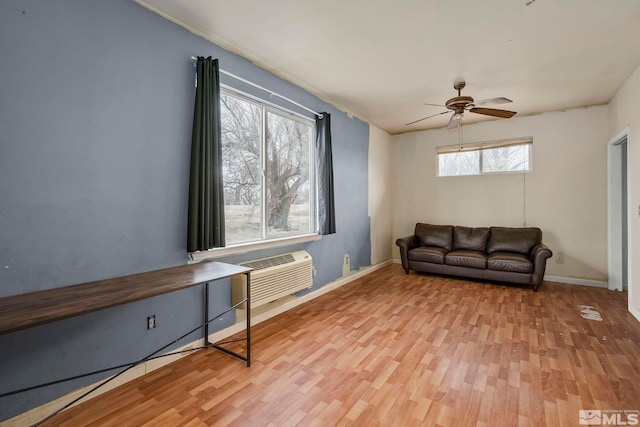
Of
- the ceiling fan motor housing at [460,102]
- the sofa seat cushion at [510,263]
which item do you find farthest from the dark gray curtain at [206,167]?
the sofa seat cushion at [510,263]

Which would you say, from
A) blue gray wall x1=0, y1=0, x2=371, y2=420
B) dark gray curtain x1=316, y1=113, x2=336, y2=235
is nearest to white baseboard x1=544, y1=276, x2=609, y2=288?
dark gray curtain x1=316, y1=113, x2=336, y2=235

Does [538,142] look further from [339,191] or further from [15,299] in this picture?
[15,299]

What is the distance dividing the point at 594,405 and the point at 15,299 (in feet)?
11.0

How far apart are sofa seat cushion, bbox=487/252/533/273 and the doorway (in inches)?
44.8

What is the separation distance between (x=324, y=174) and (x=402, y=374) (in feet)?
8.17

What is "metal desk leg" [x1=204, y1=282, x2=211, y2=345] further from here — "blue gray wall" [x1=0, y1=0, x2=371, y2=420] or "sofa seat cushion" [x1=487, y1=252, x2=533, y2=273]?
"sofa seat cushion" [x1=487, y1=252, x2=533, y2=273]

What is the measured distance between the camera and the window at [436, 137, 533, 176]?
4.86m

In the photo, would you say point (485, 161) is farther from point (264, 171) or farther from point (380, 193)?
point (264, 171)

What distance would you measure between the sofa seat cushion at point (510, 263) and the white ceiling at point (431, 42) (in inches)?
90.1

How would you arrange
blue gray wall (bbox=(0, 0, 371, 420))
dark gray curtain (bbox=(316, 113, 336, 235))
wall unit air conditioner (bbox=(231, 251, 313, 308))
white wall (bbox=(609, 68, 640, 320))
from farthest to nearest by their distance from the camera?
1. dark gray curtain (bbox=(316, 113, 336, 235))
2. white wall (bbox=(609, 68, 640, 320))
3. wall unit air conditioner (bbox=(231, 251, 313, 308))
4. blue gray wall (bbox=(0, 0, 371, 420))

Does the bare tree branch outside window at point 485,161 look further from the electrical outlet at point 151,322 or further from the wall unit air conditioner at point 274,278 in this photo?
the electrical outlet at point 151,322

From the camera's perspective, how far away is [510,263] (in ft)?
13.7

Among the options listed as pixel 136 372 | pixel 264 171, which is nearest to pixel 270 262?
pixel 264 171

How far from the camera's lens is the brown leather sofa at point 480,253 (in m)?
4.10
